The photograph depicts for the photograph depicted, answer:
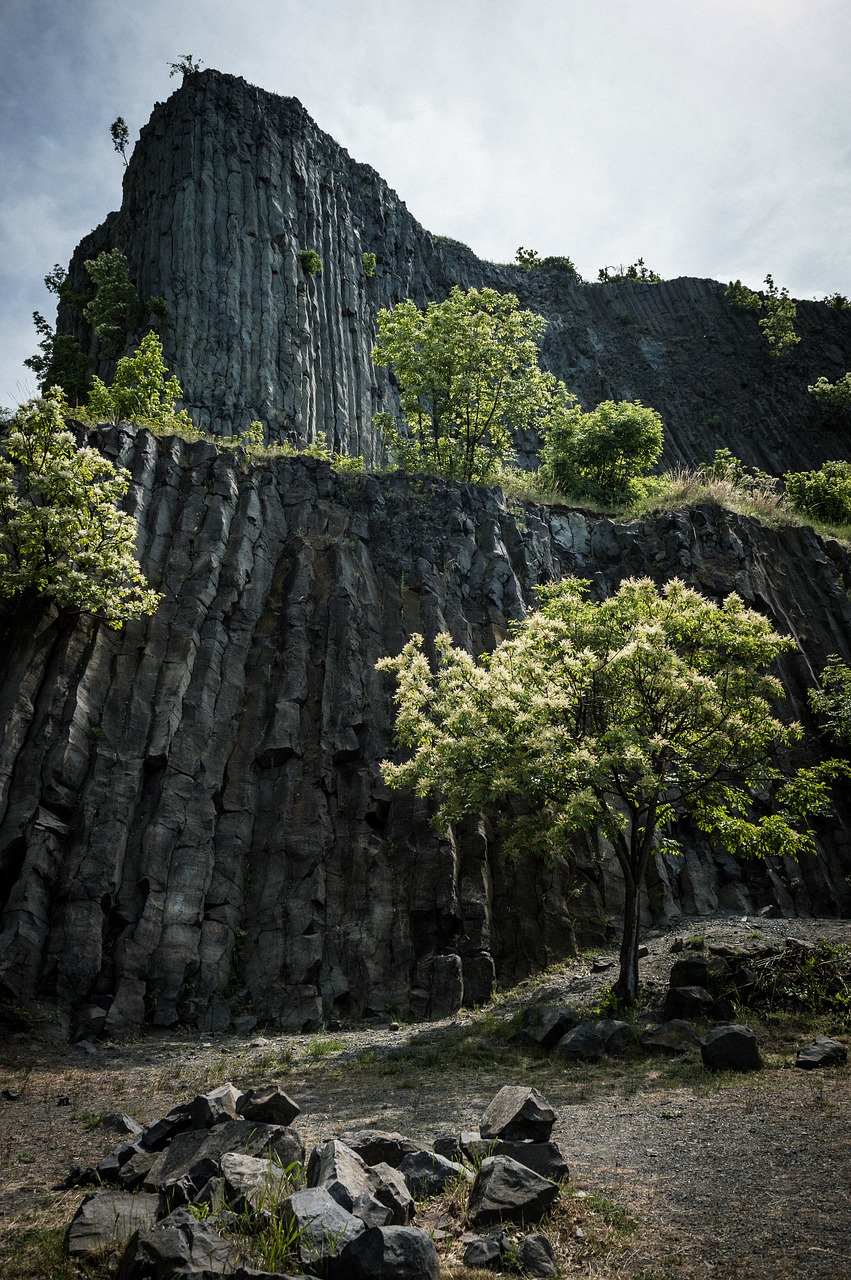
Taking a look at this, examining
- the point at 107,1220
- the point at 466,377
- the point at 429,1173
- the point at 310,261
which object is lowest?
the point at 429,1173

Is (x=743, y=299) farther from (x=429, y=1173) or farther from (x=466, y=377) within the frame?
(x=429, y=1173)

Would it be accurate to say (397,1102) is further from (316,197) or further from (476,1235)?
(316,197)

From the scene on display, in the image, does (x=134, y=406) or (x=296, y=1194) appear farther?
(x=134, y=406)

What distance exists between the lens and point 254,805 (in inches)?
756

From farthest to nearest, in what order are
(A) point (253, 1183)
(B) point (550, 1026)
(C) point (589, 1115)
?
1. (B) point (550, 1026)
2. (C) point (589, 1115)
3. (A) point (253, 1183)

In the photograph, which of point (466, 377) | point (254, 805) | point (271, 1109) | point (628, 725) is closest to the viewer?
point (271, 1109)

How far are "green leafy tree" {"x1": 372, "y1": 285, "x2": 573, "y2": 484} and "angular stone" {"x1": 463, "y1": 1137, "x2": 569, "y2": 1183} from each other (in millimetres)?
25902

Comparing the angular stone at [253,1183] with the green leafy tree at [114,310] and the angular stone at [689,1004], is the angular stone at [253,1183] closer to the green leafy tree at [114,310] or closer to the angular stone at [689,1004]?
the angular stone at [689,1004]

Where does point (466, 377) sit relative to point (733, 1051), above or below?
above

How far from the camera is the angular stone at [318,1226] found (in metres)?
5.19

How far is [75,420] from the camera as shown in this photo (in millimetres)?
24359

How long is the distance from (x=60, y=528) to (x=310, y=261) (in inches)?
1416

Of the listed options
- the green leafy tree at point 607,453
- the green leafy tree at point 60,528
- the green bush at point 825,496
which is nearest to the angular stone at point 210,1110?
the green leafy tree at point 60,528

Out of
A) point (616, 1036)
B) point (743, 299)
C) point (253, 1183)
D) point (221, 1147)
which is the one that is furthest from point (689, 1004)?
point (743, 299)
